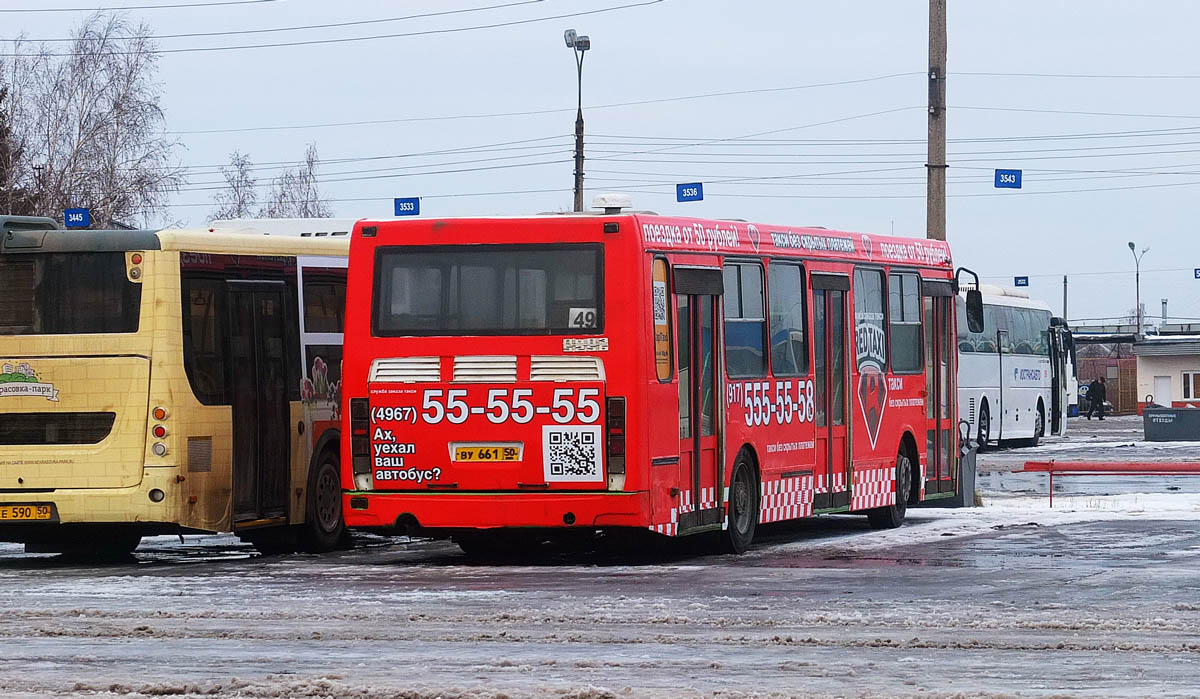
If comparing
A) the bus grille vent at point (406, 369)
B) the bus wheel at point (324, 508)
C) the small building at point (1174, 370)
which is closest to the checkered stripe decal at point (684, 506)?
the bus grille vent at point (406, 369)

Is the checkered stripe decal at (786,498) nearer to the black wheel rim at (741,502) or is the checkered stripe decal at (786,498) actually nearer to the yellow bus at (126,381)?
the black wheel rim at (741,502)

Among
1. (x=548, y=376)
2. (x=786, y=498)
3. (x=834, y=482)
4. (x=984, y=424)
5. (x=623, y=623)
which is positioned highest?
(x=548, y=376)

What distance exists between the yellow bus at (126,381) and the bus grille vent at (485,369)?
229 centimetres

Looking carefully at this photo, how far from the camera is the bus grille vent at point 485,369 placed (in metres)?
16.7

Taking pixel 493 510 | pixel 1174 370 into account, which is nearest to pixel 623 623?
pixel 493 510

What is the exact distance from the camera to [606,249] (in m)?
16.6

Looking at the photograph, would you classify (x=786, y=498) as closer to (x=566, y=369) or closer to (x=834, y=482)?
(x=834, y=482)

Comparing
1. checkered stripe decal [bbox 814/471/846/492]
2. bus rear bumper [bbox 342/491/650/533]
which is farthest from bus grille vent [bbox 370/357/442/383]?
checkered stripe decal [bbox 814/471/846/492]

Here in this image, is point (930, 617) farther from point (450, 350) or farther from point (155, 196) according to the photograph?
point (155, 196)

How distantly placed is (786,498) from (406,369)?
13.7ft

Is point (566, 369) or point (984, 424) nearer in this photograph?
point (566, 369)

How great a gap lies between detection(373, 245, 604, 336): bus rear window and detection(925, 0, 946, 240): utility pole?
35.3ft

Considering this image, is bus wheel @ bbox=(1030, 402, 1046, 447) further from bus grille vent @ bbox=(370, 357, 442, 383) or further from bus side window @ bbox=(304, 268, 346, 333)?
bus grille vent @ bbox=(370, 357, 442, 383)

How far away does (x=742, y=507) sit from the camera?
18.6 meters
